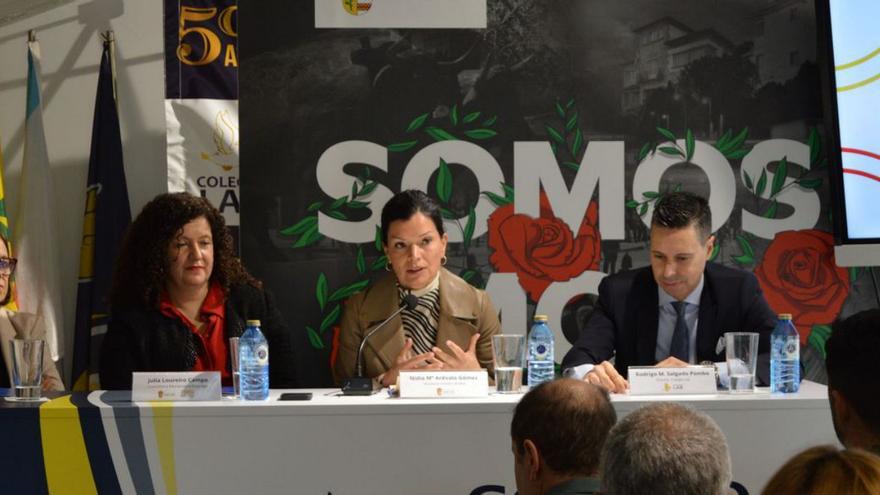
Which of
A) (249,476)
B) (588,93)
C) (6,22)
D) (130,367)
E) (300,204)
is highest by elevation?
(6,22)

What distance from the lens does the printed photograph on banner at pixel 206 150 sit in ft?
15.3

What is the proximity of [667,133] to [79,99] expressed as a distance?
2543mm

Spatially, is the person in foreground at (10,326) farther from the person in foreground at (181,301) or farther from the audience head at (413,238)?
the audience head at (413,238)

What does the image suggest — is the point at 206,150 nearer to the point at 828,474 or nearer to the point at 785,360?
the point at 785,360

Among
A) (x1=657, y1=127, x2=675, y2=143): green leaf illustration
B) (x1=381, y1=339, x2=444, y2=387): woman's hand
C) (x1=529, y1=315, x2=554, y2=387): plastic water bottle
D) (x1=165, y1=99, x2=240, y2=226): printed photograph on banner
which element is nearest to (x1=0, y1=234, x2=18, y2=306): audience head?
(x1=165, y1=99, x2=240, y2=226): printed photograph on banner

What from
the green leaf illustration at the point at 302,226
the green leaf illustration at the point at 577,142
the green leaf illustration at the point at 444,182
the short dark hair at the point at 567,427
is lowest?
the short dark hair at the point at 567,427

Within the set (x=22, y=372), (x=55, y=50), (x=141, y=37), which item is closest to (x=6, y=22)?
(x=55, y=50)

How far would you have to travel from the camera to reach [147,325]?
12.6 ft

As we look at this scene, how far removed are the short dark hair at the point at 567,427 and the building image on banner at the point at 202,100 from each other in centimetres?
269

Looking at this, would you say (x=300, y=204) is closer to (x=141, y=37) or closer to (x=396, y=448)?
(x=141, y=37)

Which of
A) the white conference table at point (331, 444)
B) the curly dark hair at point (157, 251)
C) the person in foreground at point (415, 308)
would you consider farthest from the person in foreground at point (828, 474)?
the curly dark hair at point (157, 251)

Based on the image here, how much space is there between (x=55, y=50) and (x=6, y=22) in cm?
23

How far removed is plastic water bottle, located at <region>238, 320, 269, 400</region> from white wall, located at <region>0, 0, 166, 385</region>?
5.75ft

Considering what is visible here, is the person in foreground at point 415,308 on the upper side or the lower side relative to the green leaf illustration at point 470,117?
lower
